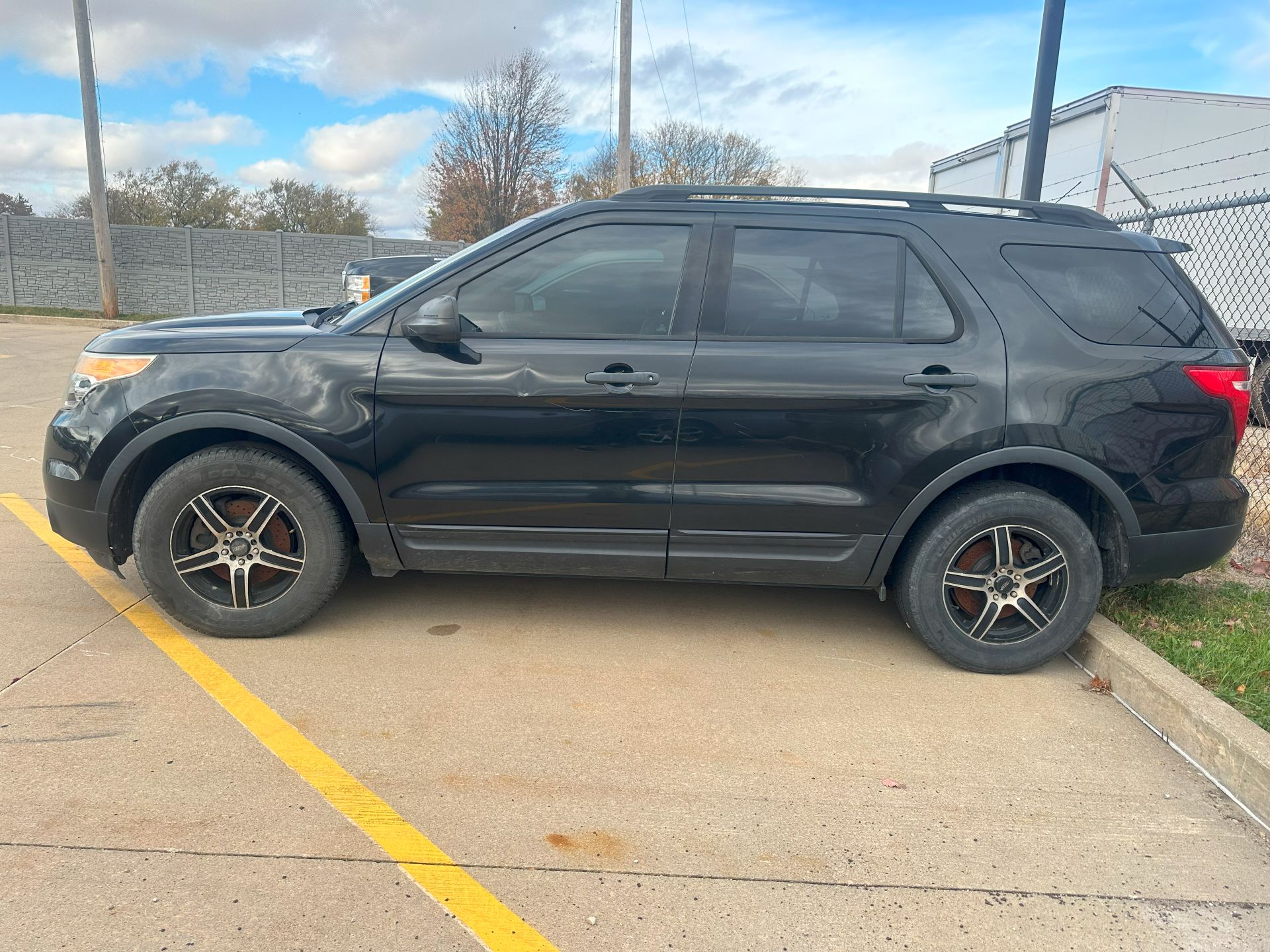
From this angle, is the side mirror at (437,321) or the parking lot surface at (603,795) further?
the side mirror at (437,321)

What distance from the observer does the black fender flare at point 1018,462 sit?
3479mm

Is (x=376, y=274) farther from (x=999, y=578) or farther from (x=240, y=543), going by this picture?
(x=999, y=578)

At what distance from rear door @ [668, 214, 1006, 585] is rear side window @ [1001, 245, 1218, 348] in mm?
311

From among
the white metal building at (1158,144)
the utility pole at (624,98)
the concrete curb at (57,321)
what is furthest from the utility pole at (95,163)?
the white metal building at (1158,144)

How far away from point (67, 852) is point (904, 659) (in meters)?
3.13

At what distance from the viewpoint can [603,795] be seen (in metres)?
2.74

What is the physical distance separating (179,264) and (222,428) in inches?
867

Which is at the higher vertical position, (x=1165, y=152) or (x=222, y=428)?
(x=1165, y=152)

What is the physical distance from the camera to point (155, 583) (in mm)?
3637

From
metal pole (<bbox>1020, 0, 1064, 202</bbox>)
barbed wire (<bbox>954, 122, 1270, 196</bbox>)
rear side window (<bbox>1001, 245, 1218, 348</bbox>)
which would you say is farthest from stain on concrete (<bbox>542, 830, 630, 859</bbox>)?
barbed wire (<bbox>954, 122, 1270, 196</bbox>)

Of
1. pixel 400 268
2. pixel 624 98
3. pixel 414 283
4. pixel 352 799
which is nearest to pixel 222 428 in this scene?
pixel 414 283

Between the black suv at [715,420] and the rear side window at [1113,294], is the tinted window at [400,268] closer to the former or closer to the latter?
the black suv at [715,420]

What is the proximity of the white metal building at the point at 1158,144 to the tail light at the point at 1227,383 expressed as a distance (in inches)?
282

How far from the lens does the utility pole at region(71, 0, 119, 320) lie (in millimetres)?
17844
